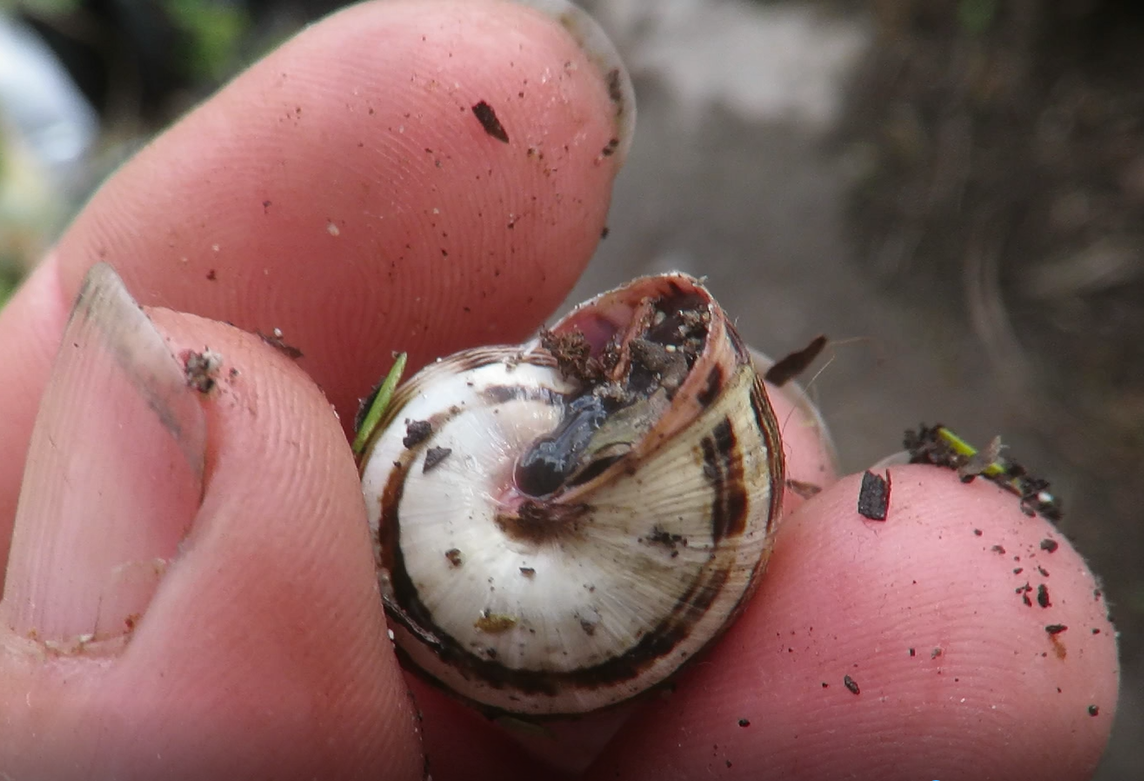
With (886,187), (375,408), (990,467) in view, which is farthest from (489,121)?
(886,187)

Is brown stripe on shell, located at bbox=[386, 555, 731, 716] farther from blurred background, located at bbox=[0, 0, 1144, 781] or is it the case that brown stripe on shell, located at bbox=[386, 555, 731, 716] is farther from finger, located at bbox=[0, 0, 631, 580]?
blurred background, located at bbox=[0, 0, 1144, 781]

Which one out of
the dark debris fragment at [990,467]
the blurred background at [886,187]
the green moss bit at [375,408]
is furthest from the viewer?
the blurred background at [886,187]

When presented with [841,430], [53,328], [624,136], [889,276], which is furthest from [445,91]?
[889,276]

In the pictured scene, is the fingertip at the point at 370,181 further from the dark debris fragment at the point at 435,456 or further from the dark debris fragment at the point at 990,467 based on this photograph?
the dark debris fragment at the point at 990,467

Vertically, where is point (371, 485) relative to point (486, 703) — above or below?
above

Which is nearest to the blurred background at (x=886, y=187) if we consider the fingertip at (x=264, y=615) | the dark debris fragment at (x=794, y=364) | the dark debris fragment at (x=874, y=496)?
the dark debris fragment at (x=794, y=364)

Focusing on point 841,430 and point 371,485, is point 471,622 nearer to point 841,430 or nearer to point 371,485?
point 371,485

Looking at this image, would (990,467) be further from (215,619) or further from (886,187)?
(886,187)
